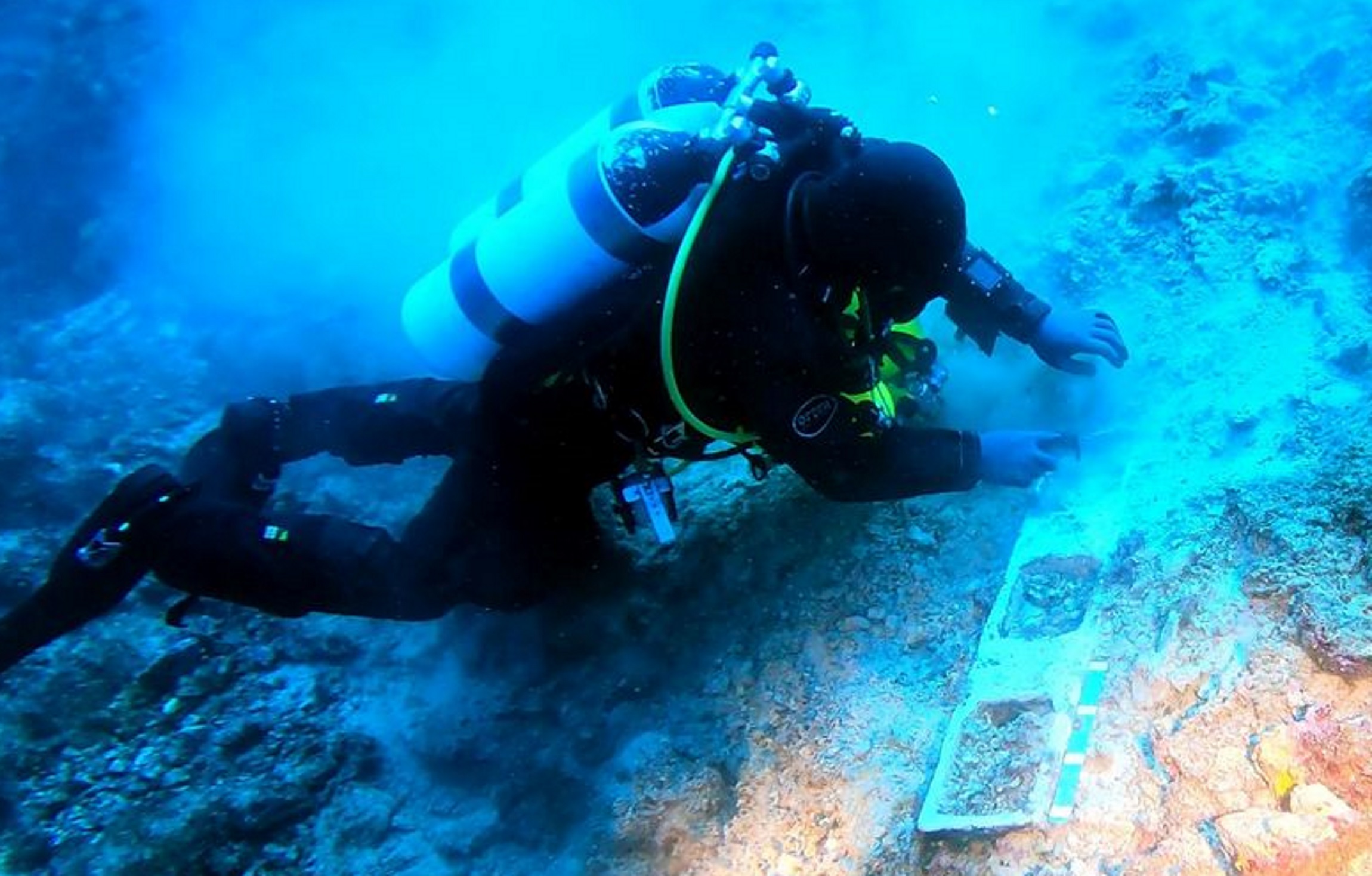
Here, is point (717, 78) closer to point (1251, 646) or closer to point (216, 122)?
point (1251, 646)

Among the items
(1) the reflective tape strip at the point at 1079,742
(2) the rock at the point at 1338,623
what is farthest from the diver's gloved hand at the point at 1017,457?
(2) the rock at the point at 1338,623

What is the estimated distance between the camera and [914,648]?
281 centimetres

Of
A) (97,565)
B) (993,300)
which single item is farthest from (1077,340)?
(97,565)

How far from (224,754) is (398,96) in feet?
21.5

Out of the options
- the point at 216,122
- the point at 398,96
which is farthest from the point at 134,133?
the point at 398,96

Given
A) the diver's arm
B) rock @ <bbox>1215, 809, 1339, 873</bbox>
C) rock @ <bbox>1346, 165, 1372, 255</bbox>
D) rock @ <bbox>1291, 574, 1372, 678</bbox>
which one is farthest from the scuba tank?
rock @ <bbox>1346, 165, 1372, 255</bbox>

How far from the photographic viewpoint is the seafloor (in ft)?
6.80

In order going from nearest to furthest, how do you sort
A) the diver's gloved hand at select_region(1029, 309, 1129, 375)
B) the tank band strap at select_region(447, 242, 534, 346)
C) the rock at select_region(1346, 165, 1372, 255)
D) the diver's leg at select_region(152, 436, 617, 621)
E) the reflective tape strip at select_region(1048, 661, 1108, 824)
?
1. the reflective tape strip at select_region(1048, 661, 1108, 824)
2. the tank band strap at select_region(447, 242, 534, 346)
3. the diver's gloved hand at select_region(1029, 309, 1129, 375)
4. the rock at select_region(1346, 165, 1372, 255)
5. the diver's leg at select_region(152, 436, 617, 621)

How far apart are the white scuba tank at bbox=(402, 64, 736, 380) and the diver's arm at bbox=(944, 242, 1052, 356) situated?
3.54 ft

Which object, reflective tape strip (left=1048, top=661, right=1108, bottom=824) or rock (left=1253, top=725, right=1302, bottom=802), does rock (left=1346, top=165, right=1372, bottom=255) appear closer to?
reflective tape strip (left=1048, top=661, right=1108, bottom=824)

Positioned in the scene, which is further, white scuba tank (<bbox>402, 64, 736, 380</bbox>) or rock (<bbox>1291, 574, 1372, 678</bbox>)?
white scuba tank (<bbox>402, 64, 736, 380</bbox>)

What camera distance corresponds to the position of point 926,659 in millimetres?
2758

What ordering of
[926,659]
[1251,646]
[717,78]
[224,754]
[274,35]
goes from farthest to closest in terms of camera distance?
[274,35] → [224,754] → [717,78] → [926,659] → [1251,646]

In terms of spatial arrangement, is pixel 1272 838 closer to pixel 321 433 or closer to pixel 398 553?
pixel 398 553
